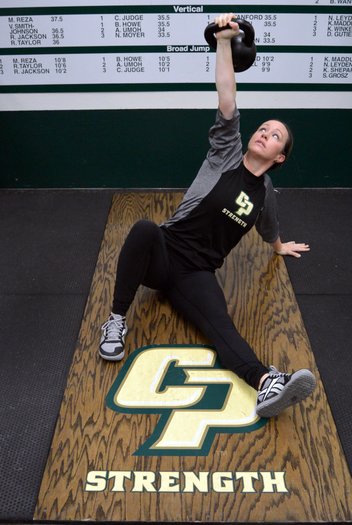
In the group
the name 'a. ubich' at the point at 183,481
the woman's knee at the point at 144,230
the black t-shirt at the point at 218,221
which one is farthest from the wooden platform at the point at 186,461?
the woman's knee at the point at 144,230

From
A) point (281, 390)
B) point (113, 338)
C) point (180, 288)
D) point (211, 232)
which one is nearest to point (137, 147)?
point (211, 232)

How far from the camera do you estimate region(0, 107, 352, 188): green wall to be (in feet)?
11.7

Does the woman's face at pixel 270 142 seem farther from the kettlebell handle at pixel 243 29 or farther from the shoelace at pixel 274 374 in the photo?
the shoelace at pixel 274 374

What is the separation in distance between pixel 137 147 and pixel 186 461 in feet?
7.62

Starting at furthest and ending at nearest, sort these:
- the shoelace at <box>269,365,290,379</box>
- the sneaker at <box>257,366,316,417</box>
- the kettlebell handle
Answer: the kettlebell handle, the shoelace at <box>269,365,290,379</box>, the sneaker at <box>257,366,316,417</box>

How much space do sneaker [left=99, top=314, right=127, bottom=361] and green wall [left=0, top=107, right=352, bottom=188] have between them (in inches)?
64.2

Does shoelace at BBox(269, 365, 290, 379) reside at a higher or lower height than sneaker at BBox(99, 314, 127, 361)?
higher

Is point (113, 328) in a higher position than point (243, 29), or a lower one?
lower

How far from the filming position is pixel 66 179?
12.2ft

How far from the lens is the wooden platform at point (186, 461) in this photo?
161 cm

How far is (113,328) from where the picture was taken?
2.24 meters

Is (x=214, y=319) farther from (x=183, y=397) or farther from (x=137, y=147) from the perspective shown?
(x=137, y=147)

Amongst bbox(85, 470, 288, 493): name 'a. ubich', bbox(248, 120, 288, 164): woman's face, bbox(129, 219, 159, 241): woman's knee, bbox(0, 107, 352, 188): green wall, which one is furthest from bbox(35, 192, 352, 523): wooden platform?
bbox(0, 107, 352, 188): green wall

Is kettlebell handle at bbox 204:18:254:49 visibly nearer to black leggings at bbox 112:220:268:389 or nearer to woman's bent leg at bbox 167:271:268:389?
black leggings at bbox 112:220:268:389
